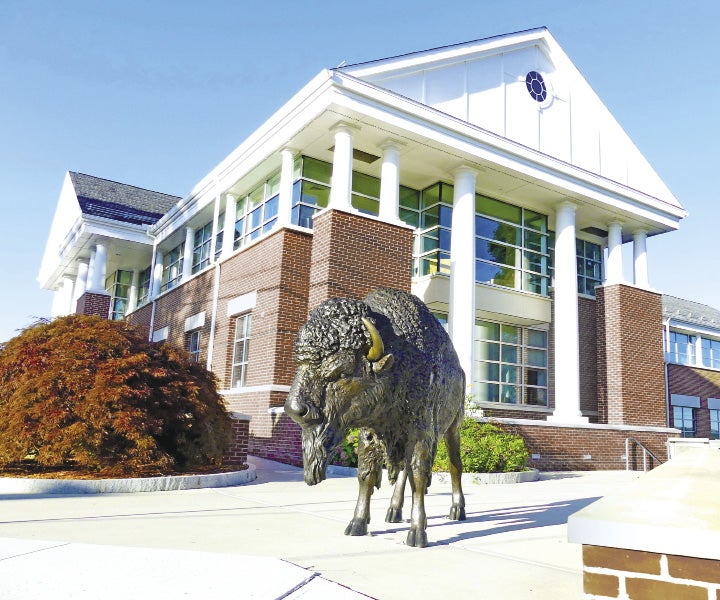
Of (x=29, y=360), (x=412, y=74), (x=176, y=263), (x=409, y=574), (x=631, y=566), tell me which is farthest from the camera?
(x=176, y=263)

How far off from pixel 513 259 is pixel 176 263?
487 inches

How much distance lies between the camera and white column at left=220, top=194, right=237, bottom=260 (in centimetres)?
1814

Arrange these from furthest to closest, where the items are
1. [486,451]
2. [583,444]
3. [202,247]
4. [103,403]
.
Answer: [202,247] → [583,444] → [486,451] → [103,403]

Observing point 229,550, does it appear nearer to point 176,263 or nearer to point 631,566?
point 631,566

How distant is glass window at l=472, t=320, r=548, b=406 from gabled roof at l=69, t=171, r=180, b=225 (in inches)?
540

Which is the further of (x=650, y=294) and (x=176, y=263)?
(x=176, y=263)

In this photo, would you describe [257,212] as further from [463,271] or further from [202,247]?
[463,271]

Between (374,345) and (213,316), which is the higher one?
(213,316)

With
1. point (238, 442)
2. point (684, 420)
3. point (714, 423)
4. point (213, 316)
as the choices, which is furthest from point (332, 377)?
point (714, 423)

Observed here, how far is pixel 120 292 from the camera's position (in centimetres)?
2786

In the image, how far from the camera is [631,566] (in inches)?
94.0

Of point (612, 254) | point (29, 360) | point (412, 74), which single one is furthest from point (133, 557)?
point (612, 254)

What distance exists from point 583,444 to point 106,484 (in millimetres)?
11431

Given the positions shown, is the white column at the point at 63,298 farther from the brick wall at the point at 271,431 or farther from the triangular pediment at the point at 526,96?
the triangular pediment at the point at 526,96
